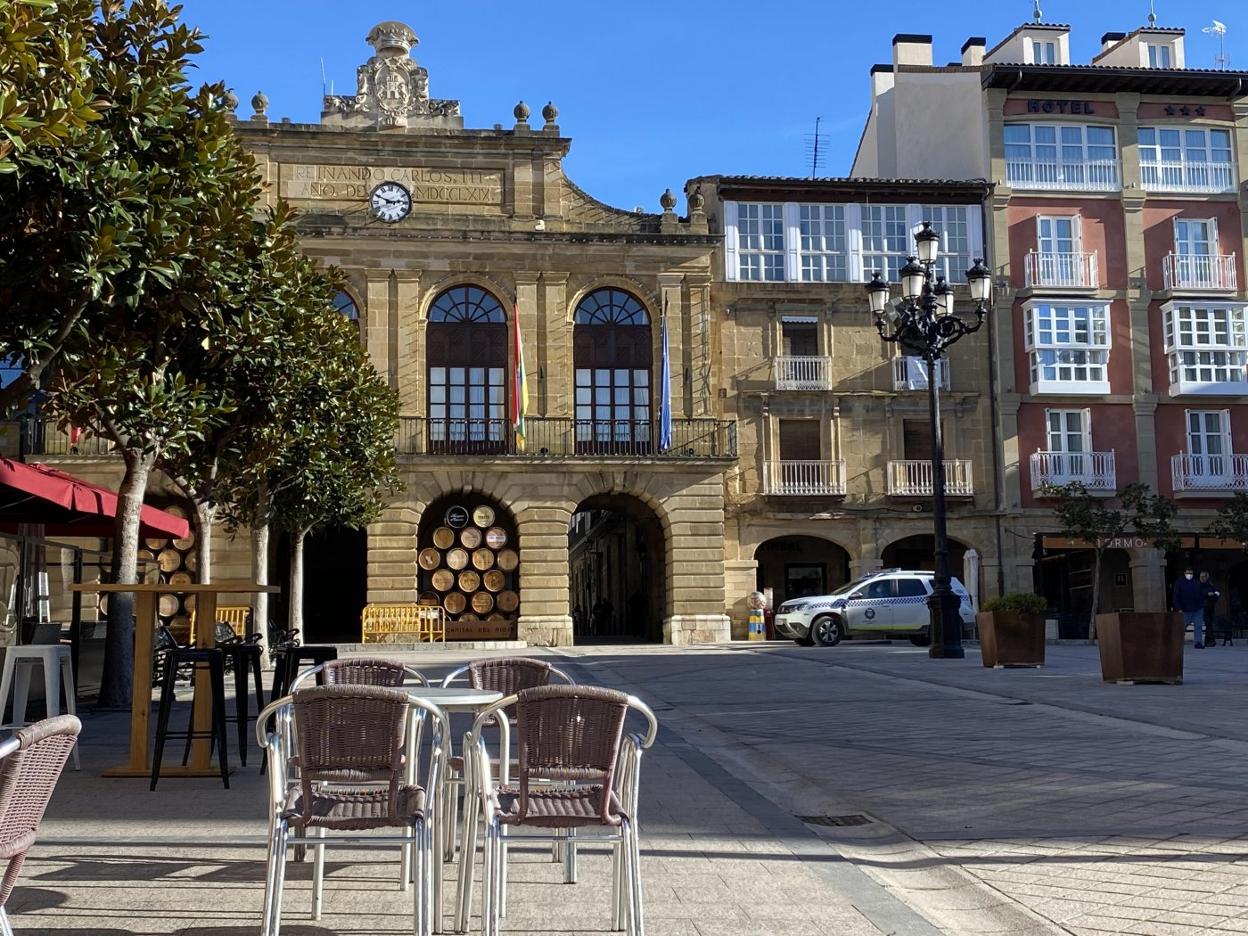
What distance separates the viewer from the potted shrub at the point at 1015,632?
1823 cm

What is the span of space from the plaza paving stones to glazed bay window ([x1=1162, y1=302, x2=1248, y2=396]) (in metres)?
28.7

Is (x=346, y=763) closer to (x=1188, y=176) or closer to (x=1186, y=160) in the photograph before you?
(x=1188, y=176)

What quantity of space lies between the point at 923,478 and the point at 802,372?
4.40m

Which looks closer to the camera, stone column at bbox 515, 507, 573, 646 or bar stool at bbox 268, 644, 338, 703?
bar stool at bbox 268, 644, 338, 703

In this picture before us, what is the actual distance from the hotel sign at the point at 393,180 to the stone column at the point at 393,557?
27.0 feet

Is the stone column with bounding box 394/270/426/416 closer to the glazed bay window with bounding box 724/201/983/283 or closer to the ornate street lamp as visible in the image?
the glazed bay window with bounding box 724/201/983/283

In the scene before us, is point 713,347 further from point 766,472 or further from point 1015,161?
point 1015,161

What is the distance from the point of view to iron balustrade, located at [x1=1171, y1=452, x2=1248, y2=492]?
37.5 metres

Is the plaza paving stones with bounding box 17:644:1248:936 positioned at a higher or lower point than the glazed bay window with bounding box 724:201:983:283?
lower

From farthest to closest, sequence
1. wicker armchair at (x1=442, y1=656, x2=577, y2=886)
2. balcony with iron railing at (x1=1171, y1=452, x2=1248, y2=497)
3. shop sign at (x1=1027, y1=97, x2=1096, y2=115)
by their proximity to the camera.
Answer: shop sign at (x1=1027, y1=97, x2=1096, y2=115) → balcony with iron railing at (x1=1171, y1=452, x2=1248, y2=497) → wicker armchair at (x1=442, y1=656, x2=577, y2=886)

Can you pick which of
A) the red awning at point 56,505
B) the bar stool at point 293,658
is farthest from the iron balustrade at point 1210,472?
the bar stool at point 293,658

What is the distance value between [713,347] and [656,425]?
3.06 m

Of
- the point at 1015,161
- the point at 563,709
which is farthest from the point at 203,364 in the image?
the point at 1015,161

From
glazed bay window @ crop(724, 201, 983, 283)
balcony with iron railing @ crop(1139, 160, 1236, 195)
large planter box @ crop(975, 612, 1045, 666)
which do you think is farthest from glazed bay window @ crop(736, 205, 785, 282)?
large planter box @ crop(975, 612, 1045, 666)
